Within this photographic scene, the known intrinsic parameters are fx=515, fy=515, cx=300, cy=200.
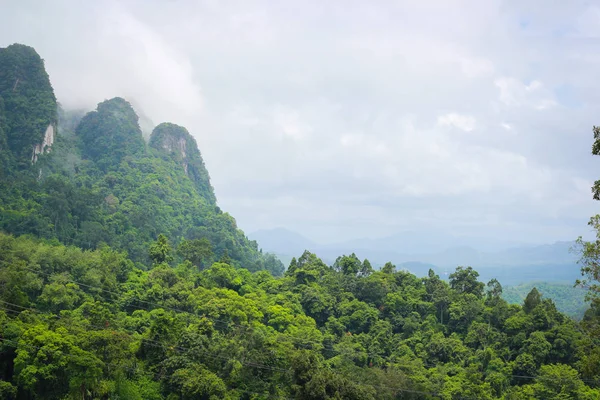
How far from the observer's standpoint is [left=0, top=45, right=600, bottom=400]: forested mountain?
23.2 metres

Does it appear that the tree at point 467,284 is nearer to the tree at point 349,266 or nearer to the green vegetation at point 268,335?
the green vegetation at point 268,335

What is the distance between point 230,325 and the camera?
32156 millimetres

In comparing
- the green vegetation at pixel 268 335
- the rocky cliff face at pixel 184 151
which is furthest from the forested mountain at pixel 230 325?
the rocky cliff face at pixel 184 151

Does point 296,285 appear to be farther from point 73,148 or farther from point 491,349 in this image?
point 73,148

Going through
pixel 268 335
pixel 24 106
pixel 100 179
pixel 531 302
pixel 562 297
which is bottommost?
pixel 268 335

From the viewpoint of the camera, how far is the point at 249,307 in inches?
1369

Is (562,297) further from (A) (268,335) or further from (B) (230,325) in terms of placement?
(B) (230,325)

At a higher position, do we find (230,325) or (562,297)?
(562,297)

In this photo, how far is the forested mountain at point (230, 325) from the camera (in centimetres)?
2320

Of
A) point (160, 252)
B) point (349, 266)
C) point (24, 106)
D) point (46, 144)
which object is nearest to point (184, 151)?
point (46, 144)

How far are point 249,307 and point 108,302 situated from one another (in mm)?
9220

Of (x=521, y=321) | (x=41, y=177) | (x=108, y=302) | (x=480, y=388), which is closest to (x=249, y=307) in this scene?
(x=108, y=302)

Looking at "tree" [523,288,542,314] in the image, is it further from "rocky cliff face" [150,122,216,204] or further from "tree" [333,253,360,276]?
"rocky cliff face" [150,122,216,204]

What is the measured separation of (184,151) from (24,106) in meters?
40.9
